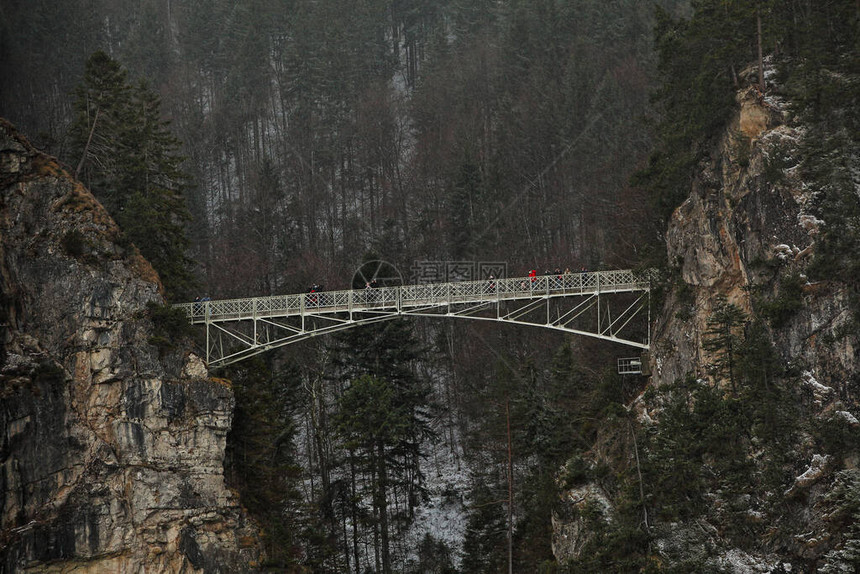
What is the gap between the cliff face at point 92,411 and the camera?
3144 cm

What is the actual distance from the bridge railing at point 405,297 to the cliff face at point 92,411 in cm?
238

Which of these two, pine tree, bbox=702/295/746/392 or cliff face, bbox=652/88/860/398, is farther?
pine tree, bbox=702/295/746/392

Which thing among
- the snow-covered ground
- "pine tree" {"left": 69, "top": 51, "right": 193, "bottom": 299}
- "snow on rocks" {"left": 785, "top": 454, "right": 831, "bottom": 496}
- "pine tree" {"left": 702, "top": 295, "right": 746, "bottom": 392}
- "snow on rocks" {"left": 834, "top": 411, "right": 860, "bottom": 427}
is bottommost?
the snow-covered ground

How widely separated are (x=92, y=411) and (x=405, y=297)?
39.9 feet

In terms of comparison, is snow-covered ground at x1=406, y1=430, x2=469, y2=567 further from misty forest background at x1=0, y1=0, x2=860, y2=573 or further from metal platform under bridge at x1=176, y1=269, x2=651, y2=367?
metal platform under bridge at x1=176, y1=269, x2=651, y2=367

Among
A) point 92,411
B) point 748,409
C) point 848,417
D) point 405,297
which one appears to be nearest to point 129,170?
point 92,411

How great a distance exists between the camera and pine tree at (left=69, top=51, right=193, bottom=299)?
119 ft

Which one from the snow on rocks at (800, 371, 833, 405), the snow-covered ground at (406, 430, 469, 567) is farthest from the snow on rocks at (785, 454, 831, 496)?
the snow-covered ground at (406, 430, 469, 567)

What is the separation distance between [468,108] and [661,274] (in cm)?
3102

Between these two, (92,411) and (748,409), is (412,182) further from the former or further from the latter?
(748,409)

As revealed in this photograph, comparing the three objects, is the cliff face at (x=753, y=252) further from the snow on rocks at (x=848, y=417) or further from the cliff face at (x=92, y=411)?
the cliff face at (x=92, y=411)

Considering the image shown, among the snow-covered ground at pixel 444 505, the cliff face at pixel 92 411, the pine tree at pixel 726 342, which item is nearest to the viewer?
the pine tree at pixel 726 342

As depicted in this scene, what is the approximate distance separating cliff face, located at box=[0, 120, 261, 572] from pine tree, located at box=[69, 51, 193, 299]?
1.42 metres

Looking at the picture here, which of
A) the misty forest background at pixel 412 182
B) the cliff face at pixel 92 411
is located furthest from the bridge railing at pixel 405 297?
the cliff face at pixel 92 411
